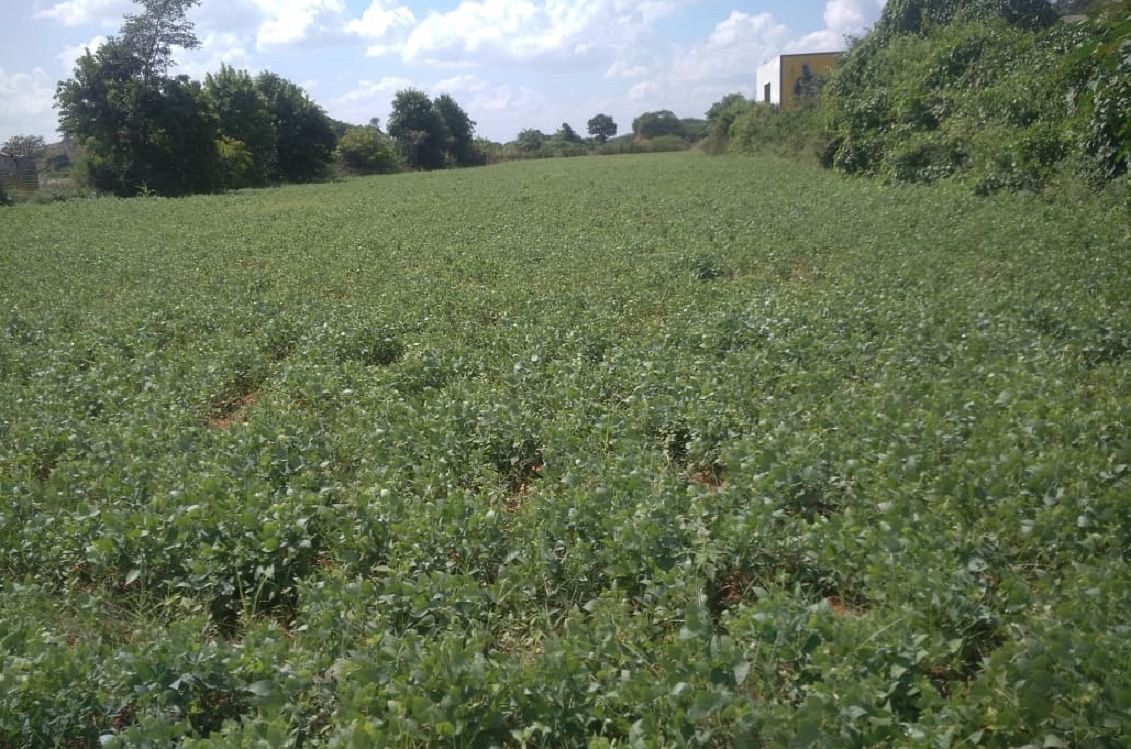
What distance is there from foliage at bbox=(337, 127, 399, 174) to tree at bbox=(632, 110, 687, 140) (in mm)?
52735

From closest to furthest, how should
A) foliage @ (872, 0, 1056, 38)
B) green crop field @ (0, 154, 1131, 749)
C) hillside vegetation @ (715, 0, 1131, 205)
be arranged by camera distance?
green crop field @ (0, 154, 1131, 749) < hillside vegetation @ (715, 0, 1131, 205) < foliage @ (872, 0, 1056, 38)

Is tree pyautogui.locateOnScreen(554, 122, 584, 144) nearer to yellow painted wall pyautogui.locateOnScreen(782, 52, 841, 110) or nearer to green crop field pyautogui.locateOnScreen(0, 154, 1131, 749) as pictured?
yellow painted wall pyautogui.locateOnScreen(782, 52, 841, 110)

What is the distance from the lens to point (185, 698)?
294cm

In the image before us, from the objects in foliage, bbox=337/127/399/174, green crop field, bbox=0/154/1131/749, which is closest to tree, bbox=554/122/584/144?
foliage, bbox=337/127/399/174

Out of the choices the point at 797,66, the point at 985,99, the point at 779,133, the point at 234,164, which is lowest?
the point at 985,99

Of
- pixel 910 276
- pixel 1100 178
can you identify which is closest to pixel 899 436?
pixel 910 276

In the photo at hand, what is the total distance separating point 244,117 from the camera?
44469mm

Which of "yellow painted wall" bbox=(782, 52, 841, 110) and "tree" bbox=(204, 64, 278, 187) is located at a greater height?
"yellow painted wall" bbox=(782, 52, 841, 110)

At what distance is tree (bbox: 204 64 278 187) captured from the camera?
43.5 metres

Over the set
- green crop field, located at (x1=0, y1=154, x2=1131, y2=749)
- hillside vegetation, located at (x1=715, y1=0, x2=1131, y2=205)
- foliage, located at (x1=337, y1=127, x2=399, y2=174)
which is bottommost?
green crop field, located at (x1=0, y1=154, x2=1131, y2=749)

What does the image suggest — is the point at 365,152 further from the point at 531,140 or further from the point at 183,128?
the point at 531,140

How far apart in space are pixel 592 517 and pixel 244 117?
46.8 metres

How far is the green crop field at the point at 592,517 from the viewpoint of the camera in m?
2.77

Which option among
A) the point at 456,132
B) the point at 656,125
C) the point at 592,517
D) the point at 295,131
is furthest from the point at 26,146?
the point at 656,125
